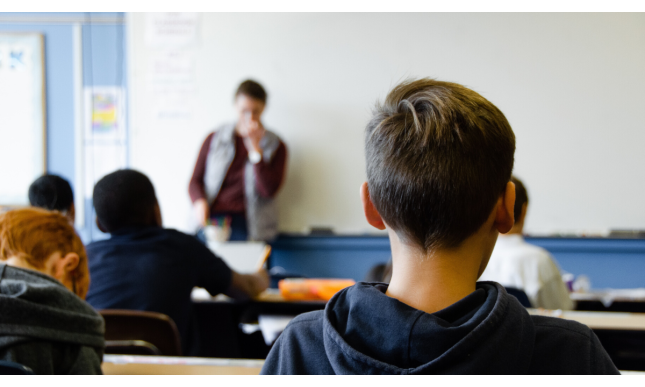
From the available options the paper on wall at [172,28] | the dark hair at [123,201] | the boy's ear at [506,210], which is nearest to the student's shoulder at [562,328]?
the boy's ear at [506,210]

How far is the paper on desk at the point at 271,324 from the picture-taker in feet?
5.70

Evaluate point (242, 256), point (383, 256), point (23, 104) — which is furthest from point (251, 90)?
point (23, 104)

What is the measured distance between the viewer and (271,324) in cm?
184

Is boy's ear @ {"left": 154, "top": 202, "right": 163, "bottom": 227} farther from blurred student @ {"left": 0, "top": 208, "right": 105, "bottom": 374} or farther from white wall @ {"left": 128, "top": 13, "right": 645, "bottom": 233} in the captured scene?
white wall @ {"left": 128, "top": 13, "right": 645, "bottom": 233}

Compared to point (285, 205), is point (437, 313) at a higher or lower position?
higher

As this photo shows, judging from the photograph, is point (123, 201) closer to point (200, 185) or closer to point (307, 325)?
point (307, 325)

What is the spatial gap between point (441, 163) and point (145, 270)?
1.23 metres

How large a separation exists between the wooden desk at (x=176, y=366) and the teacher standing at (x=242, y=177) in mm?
2376
